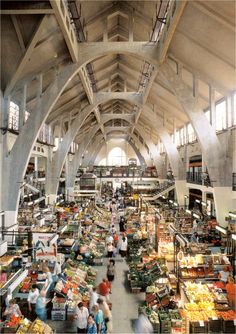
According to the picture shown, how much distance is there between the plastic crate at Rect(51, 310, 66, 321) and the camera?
8.28 metres

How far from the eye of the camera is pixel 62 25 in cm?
1067

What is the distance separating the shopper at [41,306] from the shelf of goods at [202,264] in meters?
4.00

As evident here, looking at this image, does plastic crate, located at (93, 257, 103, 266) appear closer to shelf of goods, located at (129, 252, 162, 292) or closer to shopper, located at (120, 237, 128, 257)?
shopper, located at (120, 237, 128, 257)

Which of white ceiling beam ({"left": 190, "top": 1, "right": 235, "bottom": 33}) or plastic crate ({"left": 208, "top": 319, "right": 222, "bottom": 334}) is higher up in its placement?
white ceiling beam ({"left": 190, "top": 1, "right": 235, "bottom": 33})

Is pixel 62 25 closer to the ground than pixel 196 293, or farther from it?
farther from it

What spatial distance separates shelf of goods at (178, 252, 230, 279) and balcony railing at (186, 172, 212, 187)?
7.86 metres

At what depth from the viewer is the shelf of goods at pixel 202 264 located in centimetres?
947

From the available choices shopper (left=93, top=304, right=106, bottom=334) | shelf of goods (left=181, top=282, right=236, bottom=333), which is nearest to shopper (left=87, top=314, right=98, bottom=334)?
shopper (left=93, top=304, right=106, bottom=334)

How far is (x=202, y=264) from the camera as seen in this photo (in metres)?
9.59

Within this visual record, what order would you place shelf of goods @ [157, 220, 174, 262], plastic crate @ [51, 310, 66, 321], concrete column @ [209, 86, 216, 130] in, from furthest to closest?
1. concrete column @ [209, 86, 216, 130]
2. shelf of goods @ [157, 220, 174, 262]
3. plastic crate @ [51, 310, 66, 321]

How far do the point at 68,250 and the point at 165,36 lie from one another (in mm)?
9469

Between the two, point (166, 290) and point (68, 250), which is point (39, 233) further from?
point (166, 290)

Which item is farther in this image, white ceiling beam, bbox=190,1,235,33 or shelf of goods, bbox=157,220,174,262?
shelf of goods, bbox=157,220,174,262

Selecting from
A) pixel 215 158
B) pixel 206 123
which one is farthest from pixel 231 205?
pixel 206 123
